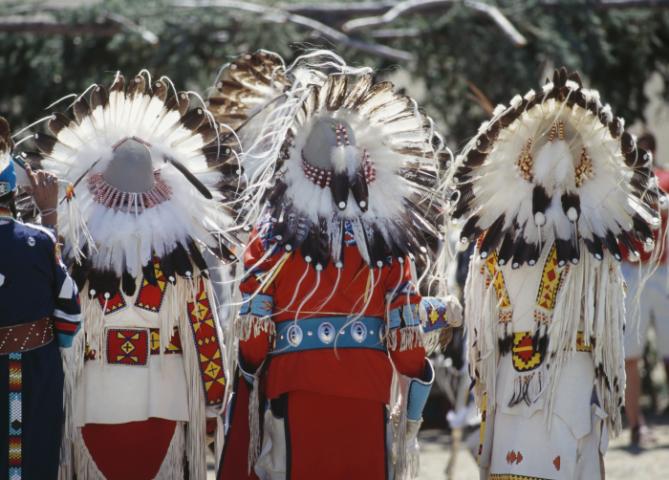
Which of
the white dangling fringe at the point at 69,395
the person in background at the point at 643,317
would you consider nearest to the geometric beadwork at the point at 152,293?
the white dangling fringe at the point at 69,395

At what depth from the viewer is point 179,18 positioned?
8703 mm

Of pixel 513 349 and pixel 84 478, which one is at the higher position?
pixel 513 349

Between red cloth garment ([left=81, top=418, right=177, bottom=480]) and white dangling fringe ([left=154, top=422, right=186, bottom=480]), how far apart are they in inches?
0.8

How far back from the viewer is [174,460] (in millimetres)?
4660

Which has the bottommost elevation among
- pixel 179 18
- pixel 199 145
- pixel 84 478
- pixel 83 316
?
pixel 84 478

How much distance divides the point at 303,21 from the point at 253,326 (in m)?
4.52

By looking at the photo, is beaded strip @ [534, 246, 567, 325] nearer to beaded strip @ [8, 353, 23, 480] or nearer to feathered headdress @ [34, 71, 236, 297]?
feathered headdress @ [34, 71, 236, 297]

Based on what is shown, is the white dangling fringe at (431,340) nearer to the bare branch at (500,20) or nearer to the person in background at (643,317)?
the person in background at (643,317)

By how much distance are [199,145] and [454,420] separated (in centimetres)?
230

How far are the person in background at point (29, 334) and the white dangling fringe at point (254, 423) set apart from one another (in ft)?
2.28

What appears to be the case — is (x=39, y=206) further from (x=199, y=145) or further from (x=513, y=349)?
(x=513, y=349)

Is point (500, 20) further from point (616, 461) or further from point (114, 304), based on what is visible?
point (114, 304)

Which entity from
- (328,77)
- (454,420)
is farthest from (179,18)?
(328,77)

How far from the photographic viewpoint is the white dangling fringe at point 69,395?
4.55 m
